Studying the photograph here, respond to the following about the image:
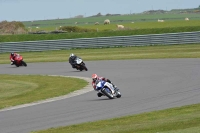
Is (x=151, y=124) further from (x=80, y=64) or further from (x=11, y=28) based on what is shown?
(x=11, y=28)

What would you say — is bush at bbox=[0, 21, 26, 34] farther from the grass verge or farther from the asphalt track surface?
the asphalt track surface

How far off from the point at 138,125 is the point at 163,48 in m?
33.8

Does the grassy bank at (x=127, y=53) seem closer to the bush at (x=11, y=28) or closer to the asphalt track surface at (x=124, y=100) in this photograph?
the asphalt track surface at (x=124, y=100)

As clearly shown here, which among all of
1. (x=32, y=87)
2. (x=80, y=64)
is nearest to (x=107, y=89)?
(x=32, y=87)

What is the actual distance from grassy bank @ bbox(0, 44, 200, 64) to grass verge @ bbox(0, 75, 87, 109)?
10.6 m

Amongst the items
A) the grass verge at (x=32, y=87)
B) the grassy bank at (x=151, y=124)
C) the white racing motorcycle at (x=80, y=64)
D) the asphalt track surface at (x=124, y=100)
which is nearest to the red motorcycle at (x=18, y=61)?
the grass verge at (x=32, y=87)

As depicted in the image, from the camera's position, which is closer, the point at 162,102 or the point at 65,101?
the point at 162,102

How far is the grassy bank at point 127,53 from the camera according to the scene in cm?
4128

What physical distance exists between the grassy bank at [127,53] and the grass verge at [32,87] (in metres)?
10.6

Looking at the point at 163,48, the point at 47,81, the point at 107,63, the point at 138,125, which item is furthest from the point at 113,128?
the point at 163,48

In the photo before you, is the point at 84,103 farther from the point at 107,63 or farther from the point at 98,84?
the point at 107,63

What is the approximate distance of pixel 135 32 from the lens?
60.5 meters

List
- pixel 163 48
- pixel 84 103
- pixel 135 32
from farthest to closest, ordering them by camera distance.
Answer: pixel 135 32 → pixel 163 48 → pixel 84 103

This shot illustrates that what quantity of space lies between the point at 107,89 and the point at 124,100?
→ 1.25 metres
